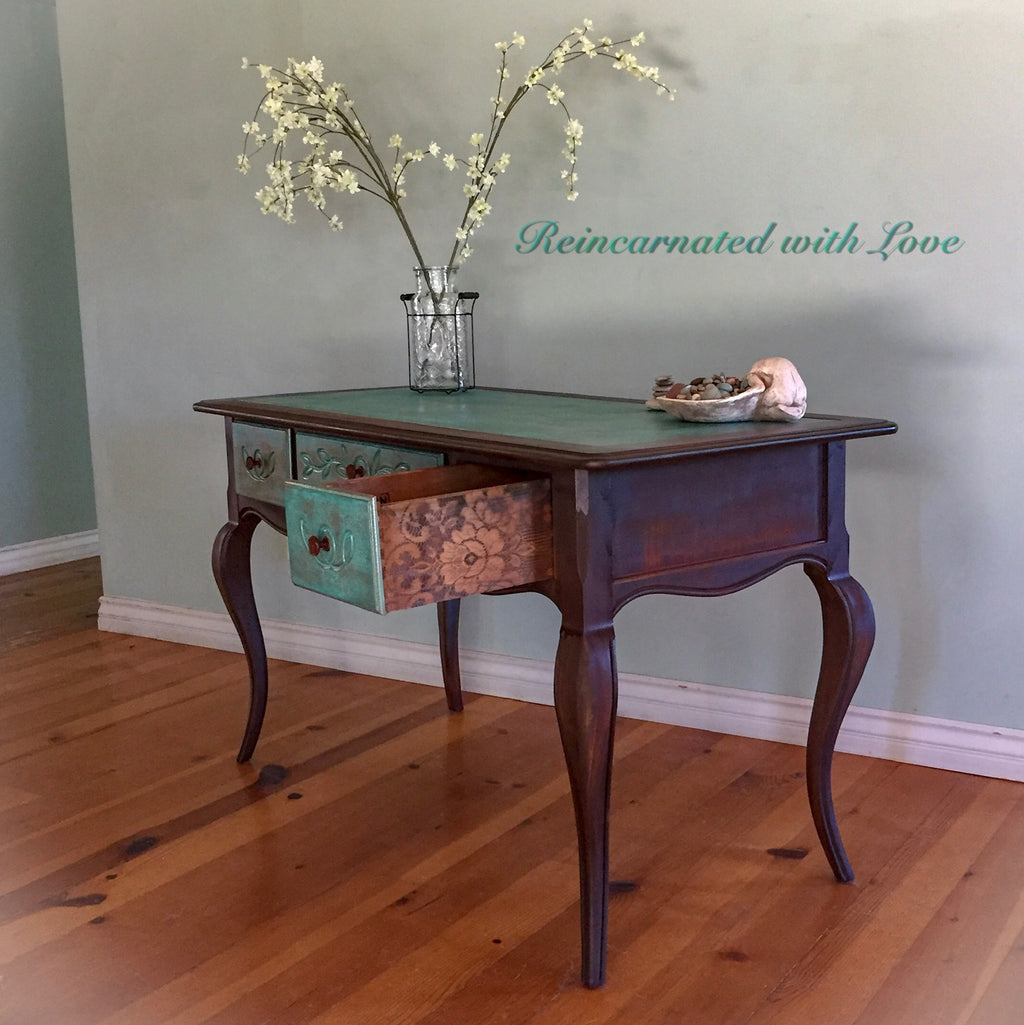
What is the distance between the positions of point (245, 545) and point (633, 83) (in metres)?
1.13

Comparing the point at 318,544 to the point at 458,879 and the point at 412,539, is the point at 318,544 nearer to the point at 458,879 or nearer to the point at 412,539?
the point at 412,539

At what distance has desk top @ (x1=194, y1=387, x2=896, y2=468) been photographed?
1479mm

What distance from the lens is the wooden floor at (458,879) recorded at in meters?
1.50

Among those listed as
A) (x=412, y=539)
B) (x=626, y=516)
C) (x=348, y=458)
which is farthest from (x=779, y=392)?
(x=348, y=458)

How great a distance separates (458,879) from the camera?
1.82 meters

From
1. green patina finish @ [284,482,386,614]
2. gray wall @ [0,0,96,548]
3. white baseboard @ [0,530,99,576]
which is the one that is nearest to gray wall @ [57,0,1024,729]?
gray wall @ [0,0,96,548]

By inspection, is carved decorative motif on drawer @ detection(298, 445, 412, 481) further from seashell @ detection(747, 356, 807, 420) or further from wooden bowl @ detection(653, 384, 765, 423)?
seashell @ detection(747, 356, 807, 420)

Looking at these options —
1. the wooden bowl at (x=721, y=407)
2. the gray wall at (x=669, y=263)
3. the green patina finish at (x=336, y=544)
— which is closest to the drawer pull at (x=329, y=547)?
the green patina finish at (x=336, y=544)

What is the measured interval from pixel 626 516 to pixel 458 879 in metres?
0.67

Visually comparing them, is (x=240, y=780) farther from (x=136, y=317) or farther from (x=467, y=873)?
(x=136, y=317)

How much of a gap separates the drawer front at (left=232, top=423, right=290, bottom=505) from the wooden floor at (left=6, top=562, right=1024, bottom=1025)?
0.54m

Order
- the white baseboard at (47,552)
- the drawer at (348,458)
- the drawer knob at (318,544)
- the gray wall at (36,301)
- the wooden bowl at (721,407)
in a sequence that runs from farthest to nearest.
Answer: the white baseboard at (47,552) → the gray wall at (36,301) → the drawer at (348,458) → the wooden bowl at (721,407) → the drawer knob at (318,544)

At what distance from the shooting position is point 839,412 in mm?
A: 2170

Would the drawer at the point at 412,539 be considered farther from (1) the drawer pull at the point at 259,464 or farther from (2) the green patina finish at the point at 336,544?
(1) the drawer pull at the point at 259,464
